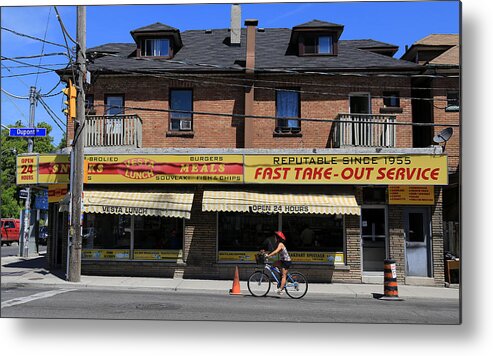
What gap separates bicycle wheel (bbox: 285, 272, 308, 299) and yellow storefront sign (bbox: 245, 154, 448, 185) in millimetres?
3583

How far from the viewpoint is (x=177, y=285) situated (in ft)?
45.1

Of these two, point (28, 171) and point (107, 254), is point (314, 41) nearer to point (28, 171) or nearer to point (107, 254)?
point (107, 254)

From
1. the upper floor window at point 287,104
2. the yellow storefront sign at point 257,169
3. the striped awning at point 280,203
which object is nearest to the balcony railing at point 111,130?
the yellow storefront sign at point 257,169

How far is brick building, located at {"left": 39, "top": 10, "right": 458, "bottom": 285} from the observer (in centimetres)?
1479

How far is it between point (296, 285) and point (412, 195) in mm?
5275

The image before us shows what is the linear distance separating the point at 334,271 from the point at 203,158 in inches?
206

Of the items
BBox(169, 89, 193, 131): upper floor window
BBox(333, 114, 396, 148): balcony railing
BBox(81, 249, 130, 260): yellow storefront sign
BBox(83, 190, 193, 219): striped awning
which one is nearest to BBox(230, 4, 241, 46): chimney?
BBox(169, 89, 193, 131): upper floor window

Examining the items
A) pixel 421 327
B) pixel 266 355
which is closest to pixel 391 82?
pixel 421 327

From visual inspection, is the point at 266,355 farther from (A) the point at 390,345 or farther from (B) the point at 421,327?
(B) the point at 421,327

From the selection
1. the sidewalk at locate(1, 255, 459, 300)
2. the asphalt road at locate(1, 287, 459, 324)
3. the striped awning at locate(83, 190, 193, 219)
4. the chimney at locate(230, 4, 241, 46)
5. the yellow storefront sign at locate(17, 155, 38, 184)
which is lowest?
the sidewalk at locate(1, 255, 459, 300)

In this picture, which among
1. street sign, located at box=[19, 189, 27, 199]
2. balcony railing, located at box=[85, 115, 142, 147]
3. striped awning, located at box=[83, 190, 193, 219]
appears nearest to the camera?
striped awning, located at box=[83, 190, 193, 219]

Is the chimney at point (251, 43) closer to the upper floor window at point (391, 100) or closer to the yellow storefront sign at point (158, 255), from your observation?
the upper floor window at point (391, 100)

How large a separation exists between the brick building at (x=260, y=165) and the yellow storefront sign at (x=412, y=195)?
0.04 metres

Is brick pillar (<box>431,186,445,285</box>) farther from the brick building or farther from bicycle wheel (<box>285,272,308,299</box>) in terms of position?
bicycle wheel (<box>285,272,308,299</box>)
